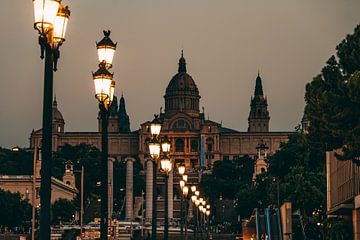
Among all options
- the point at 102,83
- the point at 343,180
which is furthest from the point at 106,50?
the point at 343,180

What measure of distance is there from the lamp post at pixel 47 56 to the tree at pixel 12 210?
→ 4423 inches

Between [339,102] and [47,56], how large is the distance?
54.3 ft

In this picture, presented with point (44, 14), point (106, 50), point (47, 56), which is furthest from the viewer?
point (106, 50)

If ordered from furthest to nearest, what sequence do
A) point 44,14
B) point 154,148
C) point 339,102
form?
1. point 154,148
2. point 339,102
3. point 44,14

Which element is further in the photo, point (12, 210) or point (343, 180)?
point (12, 210)

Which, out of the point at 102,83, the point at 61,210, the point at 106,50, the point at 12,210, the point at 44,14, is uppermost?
the point at 61,210

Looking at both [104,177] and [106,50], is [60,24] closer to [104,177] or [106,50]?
[106,50]

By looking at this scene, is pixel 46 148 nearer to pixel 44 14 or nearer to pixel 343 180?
pixel 44 14

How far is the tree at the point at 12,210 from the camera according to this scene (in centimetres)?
12794

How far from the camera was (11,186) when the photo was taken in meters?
174

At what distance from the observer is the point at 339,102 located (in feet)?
105

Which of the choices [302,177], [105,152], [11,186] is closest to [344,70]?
[105,152]

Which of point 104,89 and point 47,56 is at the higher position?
point 104,89

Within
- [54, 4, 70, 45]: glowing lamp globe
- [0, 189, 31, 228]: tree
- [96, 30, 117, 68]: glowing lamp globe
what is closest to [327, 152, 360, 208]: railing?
[96, 30, 117, 68]: glowing lamp globe
